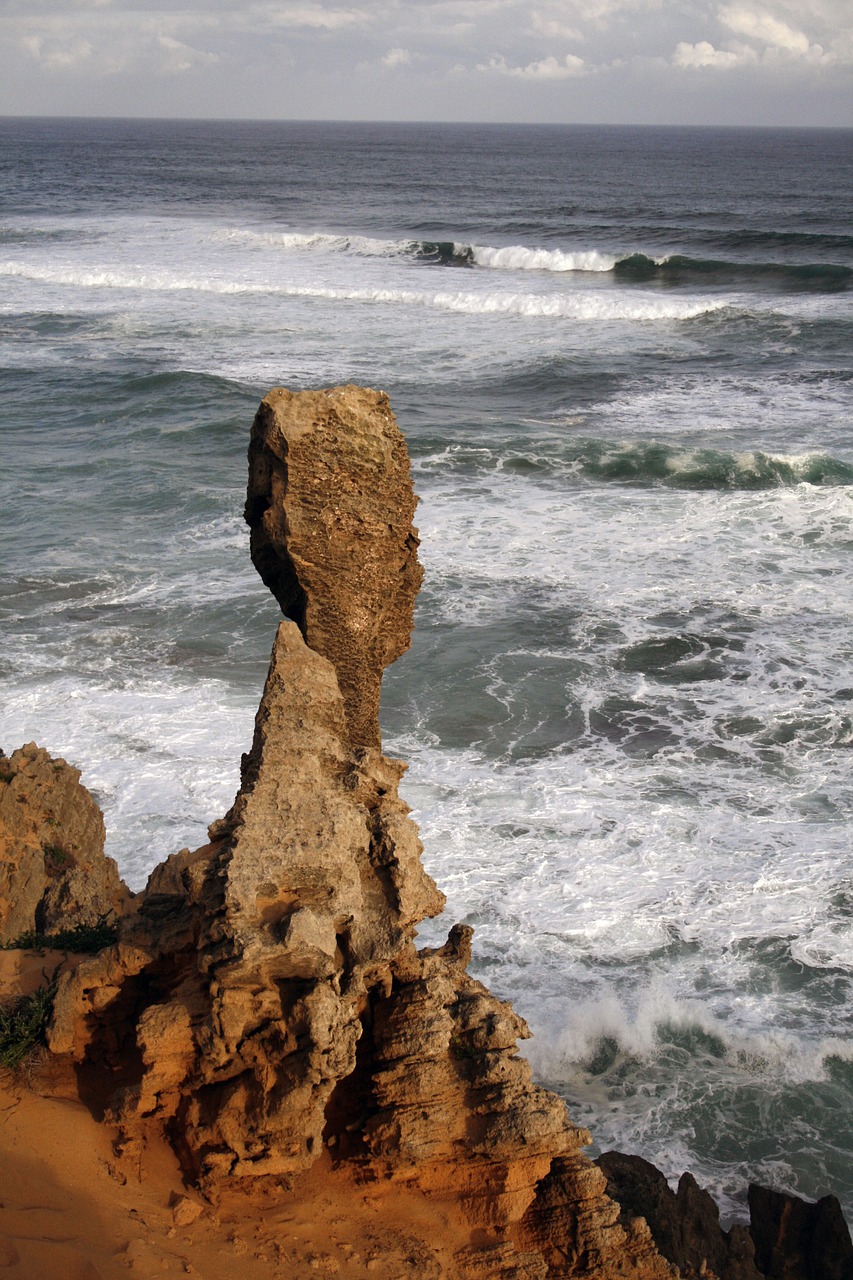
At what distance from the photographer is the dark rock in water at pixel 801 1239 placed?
725 cm

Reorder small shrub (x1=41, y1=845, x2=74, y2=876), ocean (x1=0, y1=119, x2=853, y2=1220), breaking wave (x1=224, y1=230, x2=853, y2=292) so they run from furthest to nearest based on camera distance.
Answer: breaking wave (x1=224, y1=230, x2=853, y2=292), ocean (x1=0, y1=119, x2=853, y2=1220), small shrub (x1=41, y1=845, x2=74, y2=876)

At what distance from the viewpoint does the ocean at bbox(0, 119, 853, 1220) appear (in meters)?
9.66

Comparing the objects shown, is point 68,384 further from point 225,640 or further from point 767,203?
point 767,203

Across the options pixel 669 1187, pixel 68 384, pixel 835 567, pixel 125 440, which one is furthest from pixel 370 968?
pixel 68 384

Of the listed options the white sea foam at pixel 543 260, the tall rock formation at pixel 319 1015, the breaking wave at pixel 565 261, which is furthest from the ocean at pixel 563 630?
the white sea foam at pixel 543 260

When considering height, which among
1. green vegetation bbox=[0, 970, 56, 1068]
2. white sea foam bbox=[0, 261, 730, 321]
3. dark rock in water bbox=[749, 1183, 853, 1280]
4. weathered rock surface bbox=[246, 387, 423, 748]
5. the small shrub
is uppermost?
white sea foam bbox=[0, 261, 730, 321]

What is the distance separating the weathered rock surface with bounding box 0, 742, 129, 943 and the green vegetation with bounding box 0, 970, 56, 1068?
5.01 feet

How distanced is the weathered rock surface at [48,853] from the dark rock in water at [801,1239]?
4.72 m

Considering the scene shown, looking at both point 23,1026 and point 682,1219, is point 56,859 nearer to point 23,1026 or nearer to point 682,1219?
point 23,1026

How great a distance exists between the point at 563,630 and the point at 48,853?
30.4 feet

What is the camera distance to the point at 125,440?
26000 mm

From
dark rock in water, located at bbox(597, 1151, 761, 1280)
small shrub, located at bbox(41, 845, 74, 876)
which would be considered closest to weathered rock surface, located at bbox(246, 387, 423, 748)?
small shrub, located at bbox(41, 845, 74, 876)

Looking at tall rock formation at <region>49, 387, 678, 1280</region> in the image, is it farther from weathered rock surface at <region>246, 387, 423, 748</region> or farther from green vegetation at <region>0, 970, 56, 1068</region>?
green vegetation at <region>0, 970, 56, 1068</region>

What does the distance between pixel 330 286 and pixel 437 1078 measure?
140 feet
